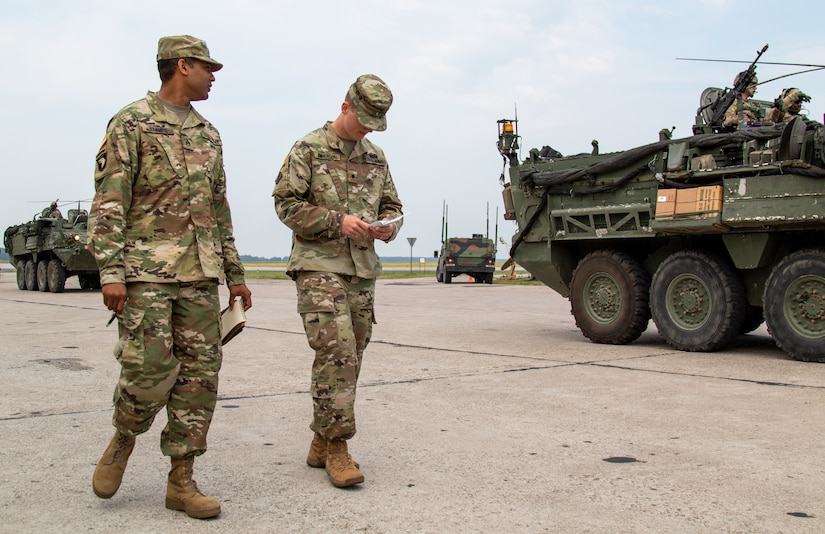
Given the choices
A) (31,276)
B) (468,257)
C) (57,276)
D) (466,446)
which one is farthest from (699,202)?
(468,257)

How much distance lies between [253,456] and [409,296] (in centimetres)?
1623

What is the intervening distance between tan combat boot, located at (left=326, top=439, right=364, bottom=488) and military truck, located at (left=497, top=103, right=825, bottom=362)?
222 inches

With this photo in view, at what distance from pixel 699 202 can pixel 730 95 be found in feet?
6.15

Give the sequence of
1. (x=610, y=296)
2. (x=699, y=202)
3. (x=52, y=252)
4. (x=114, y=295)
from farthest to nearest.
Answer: (x=52, y=252) → (x=610, y=296) → (x=699, y=202) → (x=114, y=295)

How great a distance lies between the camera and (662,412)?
226 inches

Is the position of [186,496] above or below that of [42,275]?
below

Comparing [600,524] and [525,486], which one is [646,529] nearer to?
[600,524]

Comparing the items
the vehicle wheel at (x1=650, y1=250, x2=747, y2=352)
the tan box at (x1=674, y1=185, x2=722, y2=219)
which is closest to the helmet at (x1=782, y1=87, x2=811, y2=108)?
the tan box at (x1=674, y1=185, x2=722, y2=219)

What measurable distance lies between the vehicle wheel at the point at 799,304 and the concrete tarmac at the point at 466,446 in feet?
0.67

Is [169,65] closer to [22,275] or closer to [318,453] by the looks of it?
[318,453]

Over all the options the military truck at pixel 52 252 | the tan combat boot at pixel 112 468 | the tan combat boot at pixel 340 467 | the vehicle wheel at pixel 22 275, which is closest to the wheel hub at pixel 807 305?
the tan combat boot at pixel 340 467

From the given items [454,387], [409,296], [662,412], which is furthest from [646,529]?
[409,296]

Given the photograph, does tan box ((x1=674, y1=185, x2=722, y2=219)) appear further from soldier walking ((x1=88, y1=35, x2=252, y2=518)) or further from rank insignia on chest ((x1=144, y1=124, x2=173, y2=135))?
rank insignia on chest ((x1=144, y1=124, x2=173, y2=135))

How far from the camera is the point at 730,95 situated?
33.0 ft
